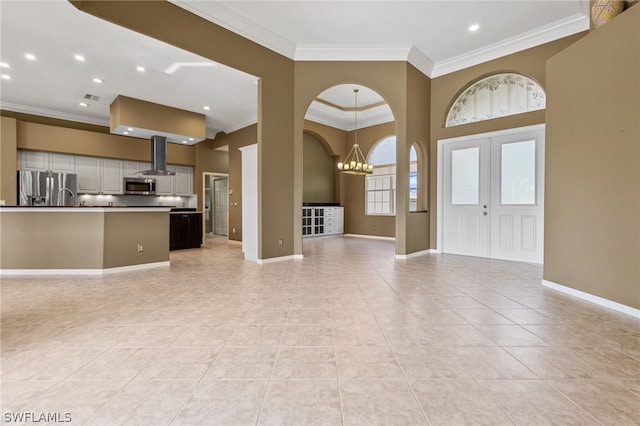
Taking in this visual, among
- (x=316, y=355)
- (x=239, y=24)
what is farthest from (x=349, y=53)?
(x=316, y=355)

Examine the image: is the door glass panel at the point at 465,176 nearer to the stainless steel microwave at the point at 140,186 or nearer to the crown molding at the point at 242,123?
the crown molding at the point at 242,123

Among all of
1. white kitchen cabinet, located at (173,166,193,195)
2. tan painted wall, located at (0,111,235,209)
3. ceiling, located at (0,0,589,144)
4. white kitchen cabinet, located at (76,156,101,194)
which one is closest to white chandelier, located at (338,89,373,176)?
ceiling, located at (0,0,589,144)

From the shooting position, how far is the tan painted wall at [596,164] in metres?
2.76

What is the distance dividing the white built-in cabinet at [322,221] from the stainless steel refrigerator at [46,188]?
6015mm

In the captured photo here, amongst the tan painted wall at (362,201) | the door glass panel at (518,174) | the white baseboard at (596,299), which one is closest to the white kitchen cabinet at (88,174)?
the tan painted wall at (362,201)

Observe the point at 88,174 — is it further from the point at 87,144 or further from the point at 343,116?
the point at 343,116

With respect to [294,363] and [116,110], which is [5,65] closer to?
[116,110]

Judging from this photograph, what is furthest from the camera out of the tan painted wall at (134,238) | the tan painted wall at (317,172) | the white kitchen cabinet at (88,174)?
the tan painted wall at (317,172)

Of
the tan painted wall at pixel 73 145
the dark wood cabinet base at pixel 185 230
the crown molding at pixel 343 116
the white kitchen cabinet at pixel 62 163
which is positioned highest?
the crown molding at pixel 343 116

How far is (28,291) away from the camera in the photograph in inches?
137

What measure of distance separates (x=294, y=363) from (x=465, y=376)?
1.03 metres

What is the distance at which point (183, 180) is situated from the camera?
902 centimetres

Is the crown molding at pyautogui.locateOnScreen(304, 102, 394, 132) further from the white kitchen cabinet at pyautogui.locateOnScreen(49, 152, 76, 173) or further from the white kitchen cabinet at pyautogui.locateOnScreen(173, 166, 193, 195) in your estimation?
the white kitchen cabinet at pyautogui.locateOnScreen(49, 152, 76, 173)

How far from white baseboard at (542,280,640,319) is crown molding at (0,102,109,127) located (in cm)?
1043
